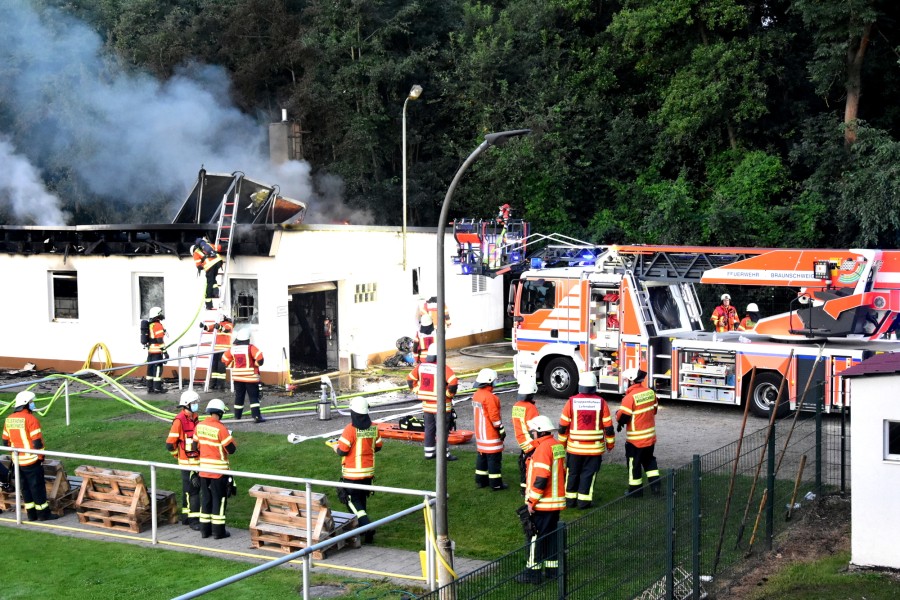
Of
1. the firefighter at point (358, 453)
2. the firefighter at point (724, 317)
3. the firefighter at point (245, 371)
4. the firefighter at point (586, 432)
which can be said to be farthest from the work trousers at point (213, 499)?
the firefighter at point (724, 317)

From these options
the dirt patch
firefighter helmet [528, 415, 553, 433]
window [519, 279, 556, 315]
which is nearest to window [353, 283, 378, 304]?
window [519, 279, 556, 315]

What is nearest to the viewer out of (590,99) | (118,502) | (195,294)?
(118,502)

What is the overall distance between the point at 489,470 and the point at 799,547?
411 centimetres

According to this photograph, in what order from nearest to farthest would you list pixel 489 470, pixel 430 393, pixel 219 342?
1. pixel 489 470
2. pixel 430 393
3. pixel 219 342

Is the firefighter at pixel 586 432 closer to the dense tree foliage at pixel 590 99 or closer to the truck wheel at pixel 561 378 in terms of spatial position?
the truck wheel at pixel 561 378

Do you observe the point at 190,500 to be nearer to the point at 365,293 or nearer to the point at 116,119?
the point at 365,293

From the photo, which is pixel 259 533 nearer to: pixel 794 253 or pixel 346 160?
pixel 794 253

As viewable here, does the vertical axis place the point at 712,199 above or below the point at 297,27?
below

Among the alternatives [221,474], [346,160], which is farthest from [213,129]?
[221,474]

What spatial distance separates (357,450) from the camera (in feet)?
37.8

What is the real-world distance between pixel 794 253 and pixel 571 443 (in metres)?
7.30

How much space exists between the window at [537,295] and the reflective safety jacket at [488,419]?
7218 millimetres

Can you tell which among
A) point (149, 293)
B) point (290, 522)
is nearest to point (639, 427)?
point (290, 522)

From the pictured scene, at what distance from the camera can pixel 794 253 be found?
17844mm
